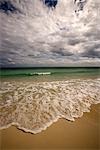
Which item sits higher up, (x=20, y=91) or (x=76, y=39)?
(x=76, y=39)

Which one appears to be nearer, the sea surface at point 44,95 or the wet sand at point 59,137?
the wet sand at point 59,137

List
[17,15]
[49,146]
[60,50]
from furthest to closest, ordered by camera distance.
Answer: [60,50], [17,15], [49,146]

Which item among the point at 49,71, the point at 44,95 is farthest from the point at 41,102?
the point at 49,71

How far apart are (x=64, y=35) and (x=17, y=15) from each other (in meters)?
0.49

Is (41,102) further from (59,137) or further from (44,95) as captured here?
(59,137)

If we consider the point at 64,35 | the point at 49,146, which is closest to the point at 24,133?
the point at 49,146

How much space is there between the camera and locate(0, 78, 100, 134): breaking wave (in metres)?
1.48

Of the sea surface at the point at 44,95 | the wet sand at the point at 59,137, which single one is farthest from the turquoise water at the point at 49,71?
the wet sand at the point at 59,137

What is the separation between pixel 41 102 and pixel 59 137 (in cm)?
36

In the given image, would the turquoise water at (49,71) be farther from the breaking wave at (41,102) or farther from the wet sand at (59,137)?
the wet sand at (59,137)

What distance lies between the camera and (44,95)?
1594 millimetres

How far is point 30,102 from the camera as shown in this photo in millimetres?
1559

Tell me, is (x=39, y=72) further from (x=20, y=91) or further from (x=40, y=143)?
(x=40, y=143)

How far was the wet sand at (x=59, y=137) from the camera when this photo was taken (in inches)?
53.0
